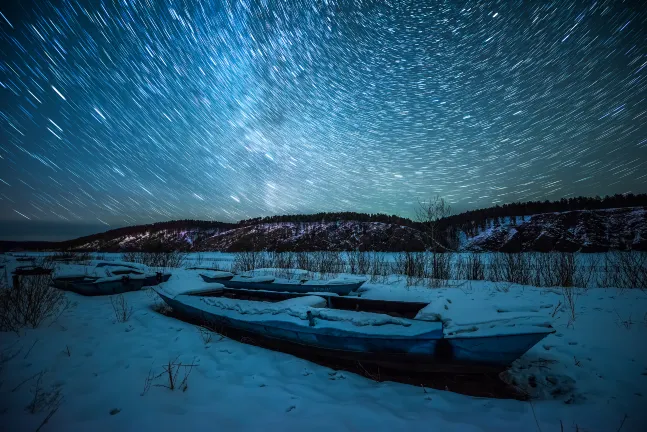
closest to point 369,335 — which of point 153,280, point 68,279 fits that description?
point 153,280

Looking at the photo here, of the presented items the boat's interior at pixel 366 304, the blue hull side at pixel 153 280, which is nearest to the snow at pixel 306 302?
the boat's interior at pixel 366 304

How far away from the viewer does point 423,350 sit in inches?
136

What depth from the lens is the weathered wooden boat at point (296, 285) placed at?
699cm

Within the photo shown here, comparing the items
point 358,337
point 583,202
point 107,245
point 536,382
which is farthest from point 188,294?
point 107,245

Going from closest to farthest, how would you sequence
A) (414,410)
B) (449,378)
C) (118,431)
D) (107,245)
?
(118,431) < (414,410) < (449,378) < (107,245)

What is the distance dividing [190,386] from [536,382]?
465 centimetres

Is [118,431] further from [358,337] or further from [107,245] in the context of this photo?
[107,245]

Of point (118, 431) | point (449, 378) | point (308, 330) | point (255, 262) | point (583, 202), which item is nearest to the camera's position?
point (118, 431)

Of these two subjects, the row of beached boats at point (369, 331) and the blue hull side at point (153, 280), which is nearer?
the row of beached boats at point (369, 331)

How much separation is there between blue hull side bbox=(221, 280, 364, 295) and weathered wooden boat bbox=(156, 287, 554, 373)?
121 centimetres

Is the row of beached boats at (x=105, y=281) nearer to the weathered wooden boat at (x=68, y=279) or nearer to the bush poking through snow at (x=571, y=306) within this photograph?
the weathered wooden boat at (x=68, y=279)

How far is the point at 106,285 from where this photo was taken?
924 cm

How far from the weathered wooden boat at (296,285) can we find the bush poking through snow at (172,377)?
3.74 m

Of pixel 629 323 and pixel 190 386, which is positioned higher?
pixel 629 323
